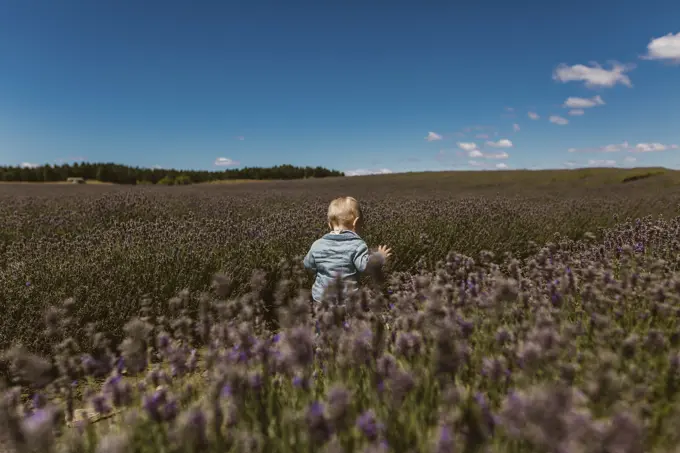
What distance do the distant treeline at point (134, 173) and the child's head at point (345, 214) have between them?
45.2 metres

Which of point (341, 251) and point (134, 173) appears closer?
point (341, 251)

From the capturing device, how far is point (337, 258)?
10.6ft

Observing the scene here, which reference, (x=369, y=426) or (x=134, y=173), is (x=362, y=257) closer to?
(x=369, y=426)

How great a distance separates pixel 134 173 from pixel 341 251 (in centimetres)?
5385

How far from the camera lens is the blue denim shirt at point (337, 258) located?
10.5 ft

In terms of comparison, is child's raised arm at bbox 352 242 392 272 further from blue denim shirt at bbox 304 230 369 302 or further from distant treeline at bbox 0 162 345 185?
distant treeline at bbox 0 162 345 185

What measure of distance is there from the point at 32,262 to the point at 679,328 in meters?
4.33

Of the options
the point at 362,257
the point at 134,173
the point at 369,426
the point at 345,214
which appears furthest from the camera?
the point at 134,173

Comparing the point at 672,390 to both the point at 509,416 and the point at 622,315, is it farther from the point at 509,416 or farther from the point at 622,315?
the point at 509,416

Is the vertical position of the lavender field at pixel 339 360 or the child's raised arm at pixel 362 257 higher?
the child's raised arm at pixel 362 257

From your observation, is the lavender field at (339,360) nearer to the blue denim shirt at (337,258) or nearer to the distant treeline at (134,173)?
Result: the blue denim shirt at (337,258)

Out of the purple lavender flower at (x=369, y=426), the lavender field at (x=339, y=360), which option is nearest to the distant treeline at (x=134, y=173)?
the lavender field at (x=339, y=360)

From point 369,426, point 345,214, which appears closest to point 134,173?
point 345,214

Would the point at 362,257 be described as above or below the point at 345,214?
below
